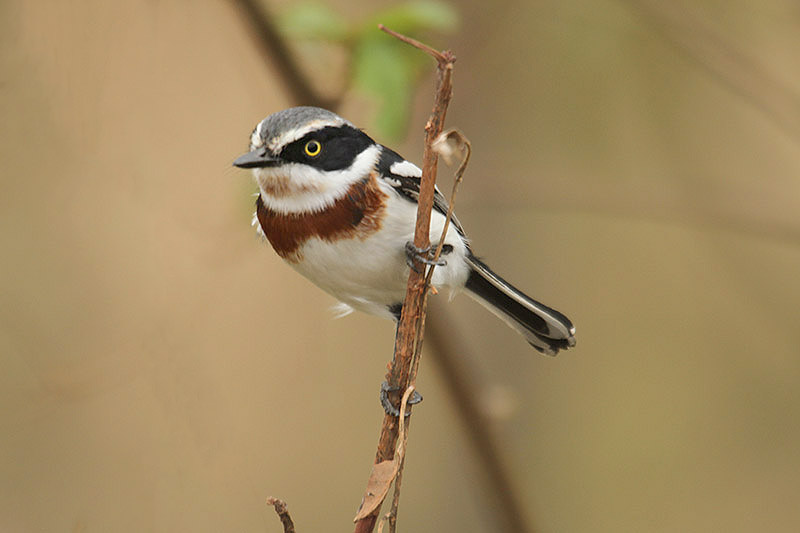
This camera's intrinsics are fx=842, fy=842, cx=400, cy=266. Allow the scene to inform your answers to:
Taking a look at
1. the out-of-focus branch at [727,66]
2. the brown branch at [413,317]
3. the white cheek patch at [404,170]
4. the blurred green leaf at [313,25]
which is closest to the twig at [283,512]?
the brown branch at [413,317]

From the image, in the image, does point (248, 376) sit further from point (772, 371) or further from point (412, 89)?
point (772, 371)

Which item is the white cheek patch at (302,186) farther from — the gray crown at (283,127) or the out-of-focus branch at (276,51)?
the out-of-focus branch at (276,51)

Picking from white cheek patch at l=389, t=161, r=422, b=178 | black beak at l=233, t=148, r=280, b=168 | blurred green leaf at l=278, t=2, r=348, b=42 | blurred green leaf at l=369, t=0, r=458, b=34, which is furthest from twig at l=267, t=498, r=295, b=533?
blurred green leaf at l=278, t=2, r=348, b=42

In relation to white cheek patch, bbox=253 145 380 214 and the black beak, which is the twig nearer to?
the black beak

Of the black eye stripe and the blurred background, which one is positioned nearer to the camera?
the black eye stripe

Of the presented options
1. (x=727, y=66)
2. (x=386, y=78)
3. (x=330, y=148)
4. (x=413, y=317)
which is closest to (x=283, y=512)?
(x=413, y=317)

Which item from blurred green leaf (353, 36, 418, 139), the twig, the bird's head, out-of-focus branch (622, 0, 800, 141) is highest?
out-of-focus branch (622, 0, 800, 141)

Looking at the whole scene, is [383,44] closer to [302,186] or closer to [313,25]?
[313,25]

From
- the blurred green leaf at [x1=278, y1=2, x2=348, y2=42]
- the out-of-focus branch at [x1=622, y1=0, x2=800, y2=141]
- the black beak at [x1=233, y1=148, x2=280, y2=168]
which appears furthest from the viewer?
the out-of-focus branch at [x1=622, y1=0, x2=800, y2=141]
